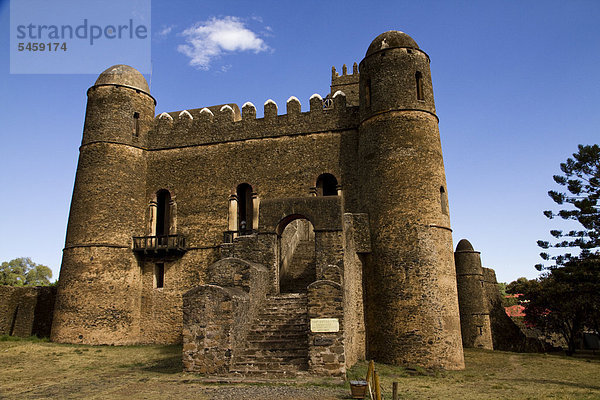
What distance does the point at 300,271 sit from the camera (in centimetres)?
1783

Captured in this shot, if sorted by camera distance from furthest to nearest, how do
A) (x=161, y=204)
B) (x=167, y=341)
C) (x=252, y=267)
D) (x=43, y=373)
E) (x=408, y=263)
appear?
1. (x=161, y=204)
2. (x=167, y=341)
3. (x=408, y=263)
4. (x=252, y=267)
5. (x=43, y=373)

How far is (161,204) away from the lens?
75.9ft

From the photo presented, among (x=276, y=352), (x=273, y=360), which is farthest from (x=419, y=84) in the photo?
(x=273, y=360)

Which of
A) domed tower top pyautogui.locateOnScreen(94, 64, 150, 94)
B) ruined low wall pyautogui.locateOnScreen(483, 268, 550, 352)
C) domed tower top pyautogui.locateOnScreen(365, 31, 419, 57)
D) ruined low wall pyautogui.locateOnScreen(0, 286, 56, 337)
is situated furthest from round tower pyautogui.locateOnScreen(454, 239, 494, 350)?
ruined low wall pyautogui.locateOnScreen(0, 286, 56, 337)

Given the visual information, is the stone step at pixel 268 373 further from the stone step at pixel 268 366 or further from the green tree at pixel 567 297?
the green tree at pixel 567 297

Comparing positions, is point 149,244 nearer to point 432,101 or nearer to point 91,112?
point 91,112

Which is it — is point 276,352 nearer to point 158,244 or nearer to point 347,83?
point 158,244

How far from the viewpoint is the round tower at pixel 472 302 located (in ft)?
78.9

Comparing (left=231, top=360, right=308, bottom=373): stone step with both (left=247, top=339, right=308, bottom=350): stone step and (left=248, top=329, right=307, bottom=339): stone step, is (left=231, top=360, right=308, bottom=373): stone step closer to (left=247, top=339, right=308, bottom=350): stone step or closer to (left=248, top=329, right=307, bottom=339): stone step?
(left=247, top=339, right=308, bottom=350): stone step

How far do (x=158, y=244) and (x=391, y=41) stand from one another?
12.9 metres

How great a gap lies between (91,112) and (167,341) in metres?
10.7

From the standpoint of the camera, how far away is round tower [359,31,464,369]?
52.1 feet

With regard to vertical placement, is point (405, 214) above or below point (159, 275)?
above

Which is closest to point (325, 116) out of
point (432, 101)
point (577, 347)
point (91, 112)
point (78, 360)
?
point (432, 101)
